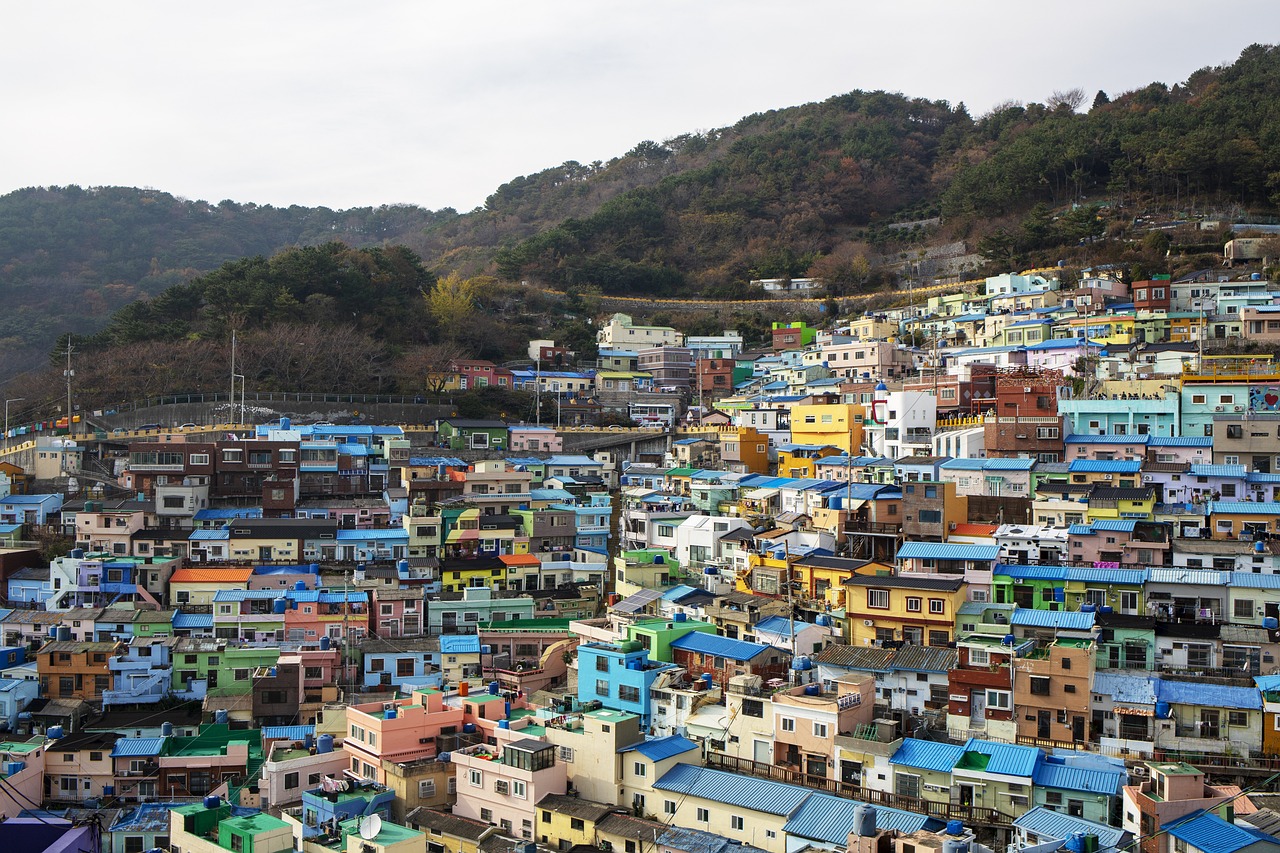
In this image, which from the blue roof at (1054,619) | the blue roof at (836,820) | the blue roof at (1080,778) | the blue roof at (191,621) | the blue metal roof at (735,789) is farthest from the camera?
the blue roof at (191,621)

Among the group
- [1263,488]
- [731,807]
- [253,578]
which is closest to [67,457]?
[253,578]

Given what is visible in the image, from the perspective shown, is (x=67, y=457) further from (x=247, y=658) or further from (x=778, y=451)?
(x=778, y=451)

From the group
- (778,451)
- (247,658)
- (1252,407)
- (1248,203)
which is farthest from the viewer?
(1248,203)

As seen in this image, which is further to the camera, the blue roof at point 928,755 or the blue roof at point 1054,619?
the blue roof at point 1054,619

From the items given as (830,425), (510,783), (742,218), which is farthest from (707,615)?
(742,218)

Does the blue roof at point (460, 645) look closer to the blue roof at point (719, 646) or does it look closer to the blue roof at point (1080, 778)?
the blue roof at point (719, 646)

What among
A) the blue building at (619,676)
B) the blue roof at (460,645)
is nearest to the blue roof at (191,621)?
the blue roof at (460,645)

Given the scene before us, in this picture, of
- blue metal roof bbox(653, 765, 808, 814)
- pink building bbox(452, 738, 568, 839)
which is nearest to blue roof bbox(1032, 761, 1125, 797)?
blue metal roof bbox(653, 765, 808, 814)
